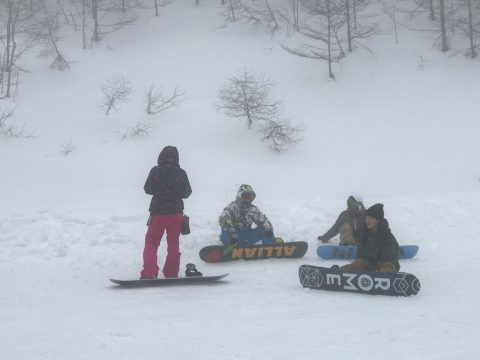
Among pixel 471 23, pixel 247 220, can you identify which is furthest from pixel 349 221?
pixel 471 23

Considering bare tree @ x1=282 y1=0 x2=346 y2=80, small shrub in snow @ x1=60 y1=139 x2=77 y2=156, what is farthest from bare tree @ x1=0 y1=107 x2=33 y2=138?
bare tree @ x1=282 y1=0 x2=346 y2=80

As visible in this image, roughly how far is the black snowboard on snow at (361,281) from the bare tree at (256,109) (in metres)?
10.0

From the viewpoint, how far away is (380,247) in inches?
256

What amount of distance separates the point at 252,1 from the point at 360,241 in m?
22.5

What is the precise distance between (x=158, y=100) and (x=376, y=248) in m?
12.9

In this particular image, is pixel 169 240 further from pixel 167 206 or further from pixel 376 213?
pixel 376 213

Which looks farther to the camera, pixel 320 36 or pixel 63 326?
pixel 320 36

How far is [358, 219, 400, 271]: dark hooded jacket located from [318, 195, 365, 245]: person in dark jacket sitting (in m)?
1.93

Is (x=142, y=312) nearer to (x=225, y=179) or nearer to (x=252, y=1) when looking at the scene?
(x=225, y=179)

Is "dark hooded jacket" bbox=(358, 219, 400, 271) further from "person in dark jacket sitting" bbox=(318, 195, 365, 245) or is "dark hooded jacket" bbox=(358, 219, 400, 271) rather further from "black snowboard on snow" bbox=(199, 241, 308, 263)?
"person in dark jacket sitting" bbox=(318, 195, 365, 245)

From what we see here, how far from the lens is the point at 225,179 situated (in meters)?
13.3

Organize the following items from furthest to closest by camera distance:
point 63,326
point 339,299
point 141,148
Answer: point 141,148
point 339,299
point 63,326

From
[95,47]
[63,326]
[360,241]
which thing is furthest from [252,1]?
[63,326]

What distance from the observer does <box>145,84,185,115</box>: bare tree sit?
1780 cm
